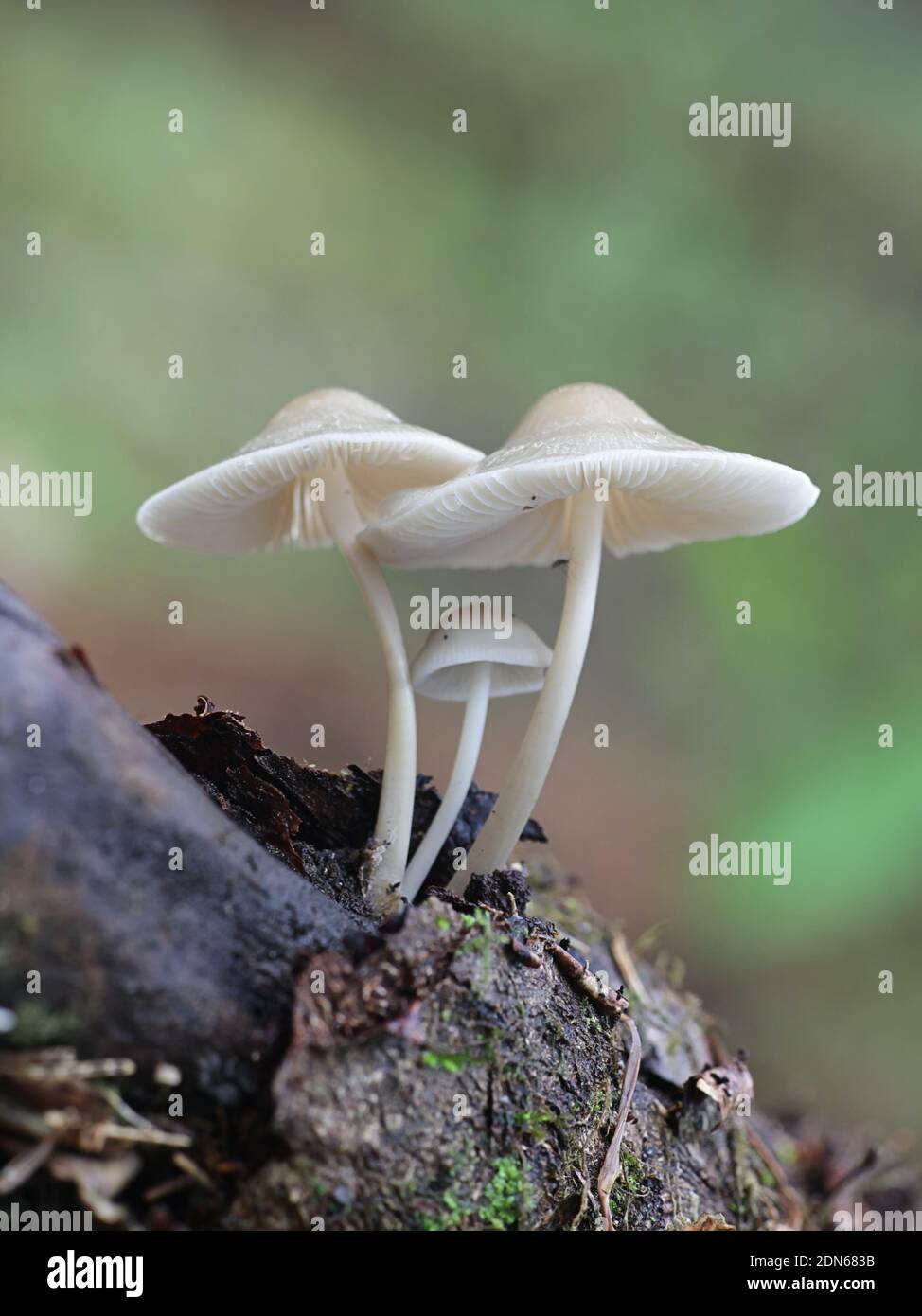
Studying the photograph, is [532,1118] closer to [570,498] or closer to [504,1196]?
[504,1196]

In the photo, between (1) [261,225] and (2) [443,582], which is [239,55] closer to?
(1) [261,225]

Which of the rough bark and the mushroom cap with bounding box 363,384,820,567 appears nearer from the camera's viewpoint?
the rough bark
